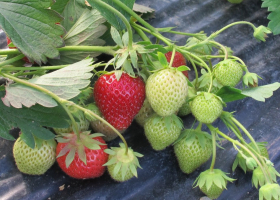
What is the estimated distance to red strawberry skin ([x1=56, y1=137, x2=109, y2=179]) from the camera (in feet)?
3.09

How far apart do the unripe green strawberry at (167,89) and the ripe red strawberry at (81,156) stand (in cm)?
20

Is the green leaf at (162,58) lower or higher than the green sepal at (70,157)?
higher

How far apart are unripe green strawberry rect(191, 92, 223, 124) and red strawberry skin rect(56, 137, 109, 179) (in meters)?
0.29

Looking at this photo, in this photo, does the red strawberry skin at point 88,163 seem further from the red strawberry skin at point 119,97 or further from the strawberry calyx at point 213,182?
the strawberry calyx at point 213,182

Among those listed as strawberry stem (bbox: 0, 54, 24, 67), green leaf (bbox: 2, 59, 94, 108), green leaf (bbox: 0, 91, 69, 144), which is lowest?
green leaf (bbox: 0, 91, 69, 144)

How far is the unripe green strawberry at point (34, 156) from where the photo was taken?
0.95 metres

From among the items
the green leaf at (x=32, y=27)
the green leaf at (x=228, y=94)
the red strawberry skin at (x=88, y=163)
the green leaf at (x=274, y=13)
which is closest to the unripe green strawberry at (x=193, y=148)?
the green leaf at (x=228, y=94)

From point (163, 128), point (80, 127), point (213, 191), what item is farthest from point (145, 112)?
point (213, 191)

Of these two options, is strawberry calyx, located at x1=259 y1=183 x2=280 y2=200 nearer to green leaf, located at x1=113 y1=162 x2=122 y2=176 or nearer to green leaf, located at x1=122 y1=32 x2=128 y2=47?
green leaf, located at x1=113 y1=162 x2=122 y2=176

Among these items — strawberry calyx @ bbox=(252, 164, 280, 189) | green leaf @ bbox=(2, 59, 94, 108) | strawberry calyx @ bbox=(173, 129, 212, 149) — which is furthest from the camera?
strawberry calyx @ bbox=(173, 129, 212, 149)

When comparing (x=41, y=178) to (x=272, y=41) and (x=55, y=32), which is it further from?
(x=272, y=41)

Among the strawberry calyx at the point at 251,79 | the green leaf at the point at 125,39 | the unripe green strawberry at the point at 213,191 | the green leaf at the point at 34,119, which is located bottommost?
the unripe green strawberry at the point at 213,191

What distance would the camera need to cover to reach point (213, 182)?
92cm

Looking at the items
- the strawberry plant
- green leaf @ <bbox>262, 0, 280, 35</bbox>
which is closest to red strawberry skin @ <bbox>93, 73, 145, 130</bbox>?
the strawberry plant
